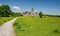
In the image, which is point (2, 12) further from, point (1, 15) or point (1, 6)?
point (1, 6)

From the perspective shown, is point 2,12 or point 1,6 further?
point 1,6

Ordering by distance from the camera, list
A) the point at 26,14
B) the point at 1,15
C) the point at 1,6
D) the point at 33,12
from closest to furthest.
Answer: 1. the point at 1,15
2. the point at 1,6
3. the point at 33,12
4. the point at 26,14

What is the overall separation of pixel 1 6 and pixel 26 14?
17025 mm

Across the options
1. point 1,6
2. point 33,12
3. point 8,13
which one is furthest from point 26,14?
point 8,13

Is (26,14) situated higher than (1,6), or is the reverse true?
(1,6)

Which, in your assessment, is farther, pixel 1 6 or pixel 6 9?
pixel 1 6

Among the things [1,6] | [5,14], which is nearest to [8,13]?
[5,14]

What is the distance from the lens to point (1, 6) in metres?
26.9

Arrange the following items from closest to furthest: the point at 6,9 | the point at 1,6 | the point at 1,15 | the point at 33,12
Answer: the point at 1,15, the point at 6,9, the point at 1,6, the point at 33,12

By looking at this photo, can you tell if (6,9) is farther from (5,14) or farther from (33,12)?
(33,12)

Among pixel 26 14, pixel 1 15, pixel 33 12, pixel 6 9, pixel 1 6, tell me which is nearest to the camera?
pixel 1 15

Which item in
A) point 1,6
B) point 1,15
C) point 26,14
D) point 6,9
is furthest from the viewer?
point 26,14

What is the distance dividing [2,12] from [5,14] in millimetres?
506

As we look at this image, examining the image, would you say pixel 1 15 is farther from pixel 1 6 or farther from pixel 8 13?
pixel 1 6
